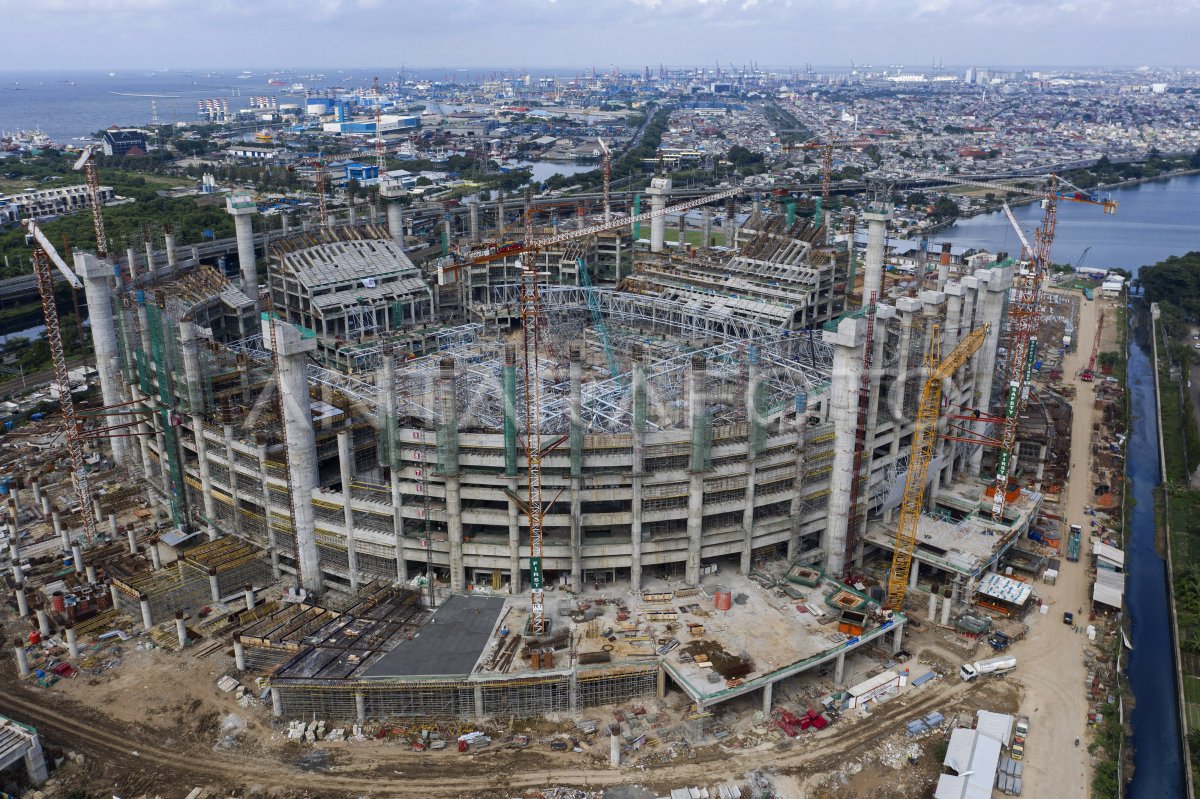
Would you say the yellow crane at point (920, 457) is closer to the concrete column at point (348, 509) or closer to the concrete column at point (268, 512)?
the concrete column at point (348, 509)

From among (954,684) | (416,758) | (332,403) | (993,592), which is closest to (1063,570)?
(993,592)

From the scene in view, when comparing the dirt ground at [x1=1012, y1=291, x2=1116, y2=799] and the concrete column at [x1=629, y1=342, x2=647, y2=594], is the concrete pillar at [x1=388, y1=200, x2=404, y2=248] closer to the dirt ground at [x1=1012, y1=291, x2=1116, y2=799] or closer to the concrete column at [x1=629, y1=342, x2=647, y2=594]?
the concrete column at [x1=629, y1=342, x2=647, y2=594]

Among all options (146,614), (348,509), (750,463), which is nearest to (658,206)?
(750,463)

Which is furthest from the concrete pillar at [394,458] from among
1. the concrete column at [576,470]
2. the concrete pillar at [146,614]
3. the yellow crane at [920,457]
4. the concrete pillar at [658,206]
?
the concrete pillar at [658,206]

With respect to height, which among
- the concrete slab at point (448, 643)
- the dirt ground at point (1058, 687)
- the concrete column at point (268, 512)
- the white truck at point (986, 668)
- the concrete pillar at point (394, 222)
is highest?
the concrete pillar at point (394, 222)

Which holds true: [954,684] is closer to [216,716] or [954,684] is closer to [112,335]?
[216,716]

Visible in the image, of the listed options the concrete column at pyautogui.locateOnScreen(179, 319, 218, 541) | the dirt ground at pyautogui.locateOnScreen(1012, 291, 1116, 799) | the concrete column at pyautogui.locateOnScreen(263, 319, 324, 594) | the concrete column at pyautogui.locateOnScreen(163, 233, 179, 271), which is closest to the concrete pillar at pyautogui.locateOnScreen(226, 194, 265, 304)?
the concrete column at pyautogui.locateOnScreen(163, 233, 179, 271)
